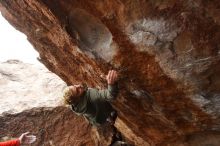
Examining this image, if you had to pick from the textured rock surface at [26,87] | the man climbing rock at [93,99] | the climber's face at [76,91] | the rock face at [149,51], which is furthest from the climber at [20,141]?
the textured rock surface at [26,87]

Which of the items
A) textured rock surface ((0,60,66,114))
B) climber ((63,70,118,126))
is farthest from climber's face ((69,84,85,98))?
textured rock surface ((0,60,66,114))

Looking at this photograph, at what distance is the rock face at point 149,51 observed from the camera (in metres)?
4.61

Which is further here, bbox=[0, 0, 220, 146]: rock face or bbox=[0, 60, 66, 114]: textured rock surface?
bbox=[0, 60, 66, 114]: textured rock surface

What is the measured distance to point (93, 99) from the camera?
Answer: 6.15 m

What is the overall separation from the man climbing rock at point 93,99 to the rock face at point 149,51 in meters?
0.23

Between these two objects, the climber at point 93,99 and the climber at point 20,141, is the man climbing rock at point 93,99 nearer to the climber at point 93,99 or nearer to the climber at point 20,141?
the climber at point 93,99

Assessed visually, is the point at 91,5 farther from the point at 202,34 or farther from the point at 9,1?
the point at 9,1

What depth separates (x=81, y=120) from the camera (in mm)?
9242

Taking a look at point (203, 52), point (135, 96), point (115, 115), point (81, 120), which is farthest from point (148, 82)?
point (81, 120)

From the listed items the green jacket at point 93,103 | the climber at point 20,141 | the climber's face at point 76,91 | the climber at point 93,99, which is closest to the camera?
the climber at point 93,99

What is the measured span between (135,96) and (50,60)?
2602 millimetres

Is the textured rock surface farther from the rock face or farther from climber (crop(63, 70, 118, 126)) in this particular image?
climber (crop(63, 70, 118, 126))

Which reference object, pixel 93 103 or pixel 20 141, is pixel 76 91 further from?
pixel 20 141

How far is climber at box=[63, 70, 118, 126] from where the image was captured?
18.4ft
